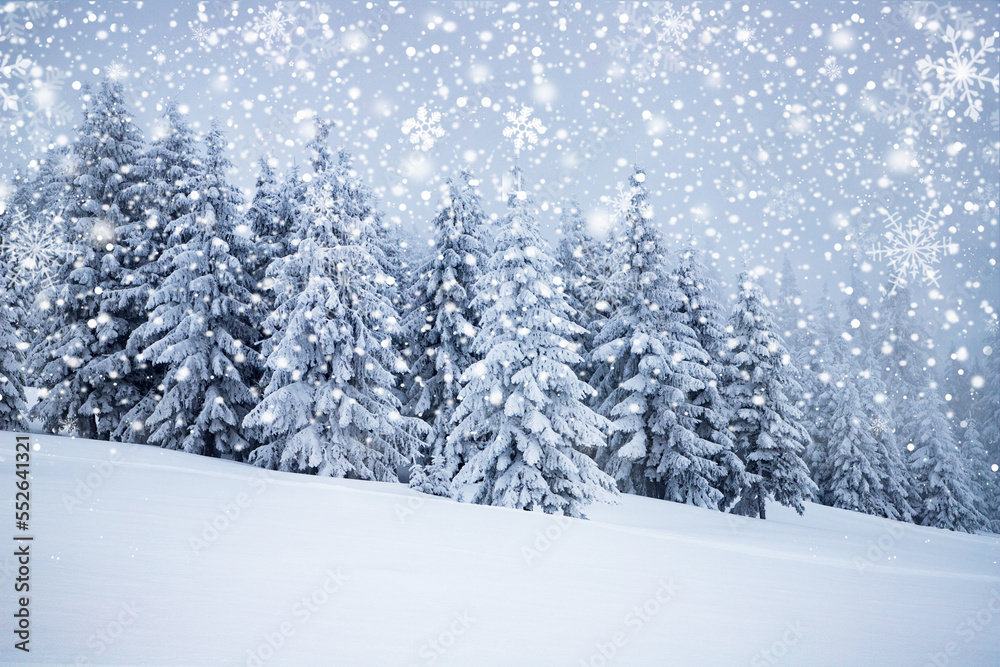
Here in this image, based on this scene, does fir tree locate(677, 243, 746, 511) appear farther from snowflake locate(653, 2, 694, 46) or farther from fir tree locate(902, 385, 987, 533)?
fir tree locate(902, 385, 987, 533)

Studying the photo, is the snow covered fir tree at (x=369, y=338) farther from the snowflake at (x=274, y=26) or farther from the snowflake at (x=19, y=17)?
the snowflake at (x=19, y=17)

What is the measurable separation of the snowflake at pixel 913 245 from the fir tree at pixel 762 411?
10.2m

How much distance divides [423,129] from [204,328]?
10411 millimetres

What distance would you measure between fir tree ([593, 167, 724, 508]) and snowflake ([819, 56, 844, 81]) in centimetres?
674

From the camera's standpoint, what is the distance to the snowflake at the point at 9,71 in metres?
8.08

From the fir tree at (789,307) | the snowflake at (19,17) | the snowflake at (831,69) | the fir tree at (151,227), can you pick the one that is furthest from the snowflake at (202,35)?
the fir tree at (789,307)

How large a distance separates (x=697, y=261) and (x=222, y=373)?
1931cm

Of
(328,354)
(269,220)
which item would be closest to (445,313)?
(328,354)

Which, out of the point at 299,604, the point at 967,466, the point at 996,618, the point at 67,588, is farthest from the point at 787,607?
the point at 967,466

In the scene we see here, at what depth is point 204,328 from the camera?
19.6 metres

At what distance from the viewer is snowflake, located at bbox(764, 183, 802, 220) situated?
24469 millimetres

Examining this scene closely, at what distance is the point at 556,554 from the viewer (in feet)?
28.2

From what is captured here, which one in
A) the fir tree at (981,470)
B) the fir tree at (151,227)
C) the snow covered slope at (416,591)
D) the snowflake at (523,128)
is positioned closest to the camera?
the snow covered slope at (416,591)

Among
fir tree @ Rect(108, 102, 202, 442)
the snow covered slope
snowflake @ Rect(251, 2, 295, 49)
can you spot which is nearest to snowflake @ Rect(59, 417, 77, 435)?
fir tree @ Rect(108, 102, 202, 442)
